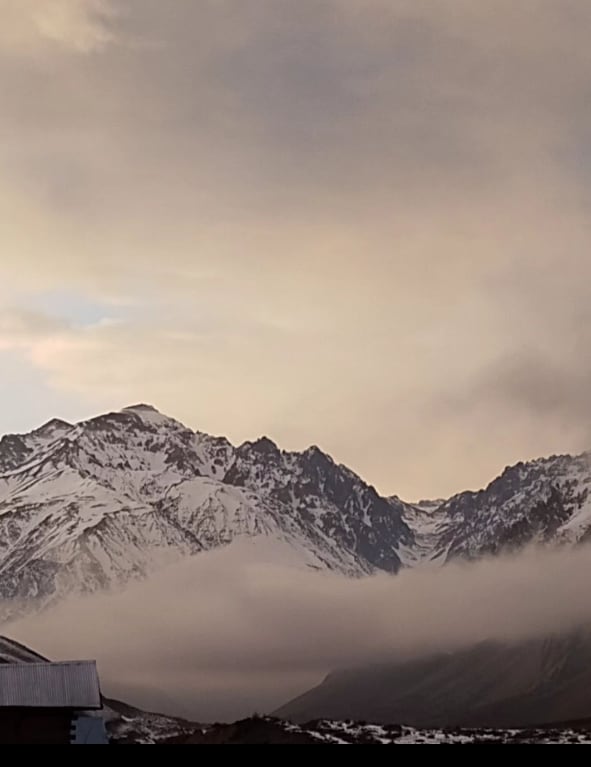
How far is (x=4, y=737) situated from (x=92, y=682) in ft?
27.9

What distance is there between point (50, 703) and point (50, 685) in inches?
72.0

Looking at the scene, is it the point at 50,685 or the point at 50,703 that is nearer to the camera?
the point at 50,703

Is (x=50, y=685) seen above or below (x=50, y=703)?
above

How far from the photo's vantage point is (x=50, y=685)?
83250mm

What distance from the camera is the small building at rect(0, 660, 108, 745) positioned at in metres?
79.1

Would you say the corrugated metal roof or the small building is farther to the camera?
the corrugated metal roof

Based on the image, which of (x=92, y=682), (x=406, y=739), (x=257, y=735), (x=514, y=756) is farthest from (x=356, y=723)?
(x=514, y=756)

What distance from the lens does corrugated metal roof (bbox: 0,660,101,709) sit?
81.6m

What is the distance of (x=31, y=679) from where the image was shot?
273ft

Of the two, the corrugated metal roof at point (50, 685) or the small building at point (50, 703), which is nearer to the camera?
the small building at point (50, 703)

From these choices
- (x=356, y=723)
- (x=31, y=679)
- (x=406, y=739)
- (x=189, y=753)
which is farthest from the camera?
A: (x=356, y=723)

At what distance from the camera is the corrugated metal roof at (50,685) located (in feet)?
268

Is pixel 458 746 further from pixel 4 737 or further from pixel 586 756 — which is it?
pixel 4 737

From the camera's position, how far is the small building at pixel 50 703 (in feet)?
259
